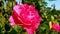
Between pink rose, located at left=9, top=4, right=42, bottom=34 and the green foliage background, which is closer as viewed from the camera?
pink rose, located at left=9, top=4, right=42, bottom=34

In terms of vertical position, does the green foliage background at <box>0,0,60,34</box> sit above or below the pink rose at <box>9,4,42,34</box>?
below

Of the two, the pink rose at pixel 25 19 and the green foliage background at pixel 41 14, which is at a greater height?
the pink rose at pixel 25 19

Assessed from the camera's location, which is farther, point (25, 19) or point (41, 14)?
point (41, 14)

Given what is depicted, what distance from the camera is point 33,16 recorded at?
4.03ft

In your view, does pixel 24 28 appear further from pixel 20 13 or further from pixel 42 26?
pixel 42 26

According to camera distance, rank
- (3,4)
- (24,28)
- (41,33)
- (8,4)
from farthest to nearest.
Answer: (3,4) < (8,4) < (41,33) < (24,28)

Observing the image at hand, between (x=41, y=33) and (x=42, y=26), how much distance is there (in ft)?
0.47

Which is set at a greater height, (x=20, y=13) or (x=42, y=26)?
(x=20, y=13)

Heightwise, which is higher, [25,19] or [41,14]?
[25,19]

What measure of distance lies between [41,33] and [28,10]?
32 centimetres

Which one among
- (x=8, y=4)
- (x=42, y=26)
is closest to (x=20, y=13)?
(x=42, y=26)

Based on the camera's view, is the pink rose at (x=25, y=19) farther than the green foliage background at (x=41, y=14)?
No

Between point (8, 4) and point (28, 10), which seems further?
point (8, 4)

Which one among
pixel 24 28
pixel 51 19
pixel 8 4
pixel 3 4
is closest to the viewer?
pixel 24 28
